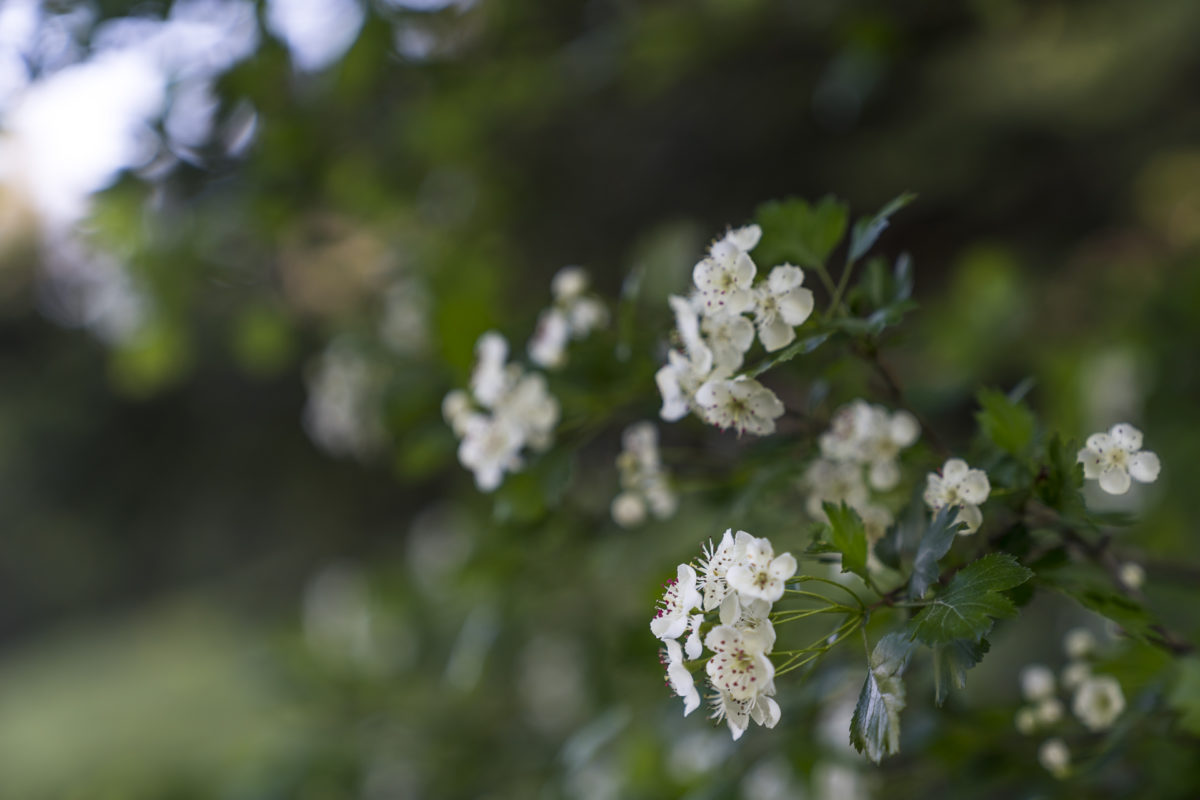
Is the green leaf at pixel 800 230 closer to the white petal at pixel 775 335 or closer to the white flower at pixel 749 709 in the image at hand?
the white petal at pixel 775 335

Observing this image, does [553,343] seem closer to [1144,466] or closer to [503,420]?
[503,420]

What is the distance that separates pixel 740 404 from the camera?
0.64 meters

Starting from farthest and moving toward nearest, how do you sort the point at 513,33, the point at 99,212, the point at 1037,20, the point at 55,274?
→ the point at 55,274
the point at 1037,20
the point at 513,33
the point at 99,212

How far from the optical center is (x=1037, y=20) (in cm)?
302

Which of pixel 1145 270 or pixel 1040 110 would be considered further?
pixel 1040 110

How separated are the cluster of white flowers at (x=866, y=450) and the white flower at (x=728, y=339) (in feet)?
0.47

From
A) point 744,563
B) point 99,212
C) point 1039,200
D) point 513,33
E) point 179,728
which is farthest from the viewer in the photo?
point 179,728

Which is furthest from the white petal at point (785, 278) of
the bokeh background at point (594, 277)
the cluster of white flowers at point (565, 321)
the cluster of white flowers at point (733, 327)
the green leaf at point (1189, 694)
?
the green leaf at point (1189, 694)

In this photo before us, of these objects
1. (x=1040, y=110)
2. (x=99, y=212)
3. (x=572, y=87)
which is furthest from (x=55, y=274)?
(x=1040, y=110)

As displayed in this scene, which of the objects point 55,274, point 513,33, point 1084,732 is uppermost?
point 55,274

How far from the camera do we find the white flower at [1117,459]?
598mm

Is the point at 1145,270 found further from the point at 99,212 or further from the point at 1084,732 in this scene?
the point at 99,212

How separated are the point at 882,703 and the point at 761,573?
0.33 ft

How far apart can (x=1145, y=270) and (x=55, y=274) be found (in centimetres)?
527
